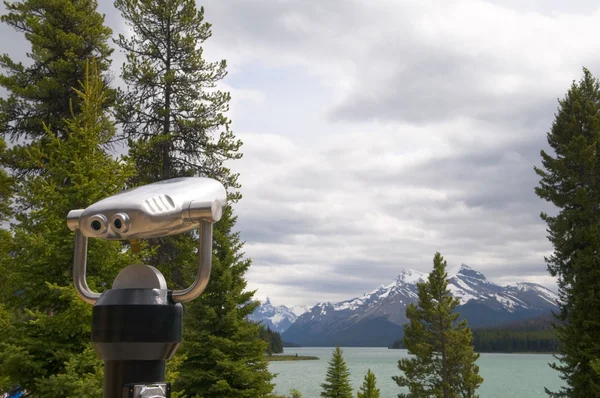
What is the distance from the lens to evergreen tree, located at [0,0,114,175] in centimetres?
1541

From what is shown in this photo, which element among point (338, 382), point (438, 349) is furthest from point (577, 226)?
point (338, 382)

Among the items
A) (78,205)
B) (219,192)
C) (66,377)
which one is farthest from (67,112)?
(219,192)

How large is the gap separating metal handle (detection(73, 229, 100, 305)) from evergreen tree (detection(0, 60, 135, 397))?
5.09 meters

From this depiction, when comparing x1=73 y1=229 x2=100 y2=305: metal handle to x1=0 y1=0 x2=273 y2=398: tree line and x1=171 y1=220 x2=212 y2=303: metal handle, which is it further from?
x1=0 y1=0 x2=273 y2=398: tree line

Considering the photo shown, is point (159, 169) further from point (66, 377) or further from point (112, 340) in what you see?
point (112, 340)

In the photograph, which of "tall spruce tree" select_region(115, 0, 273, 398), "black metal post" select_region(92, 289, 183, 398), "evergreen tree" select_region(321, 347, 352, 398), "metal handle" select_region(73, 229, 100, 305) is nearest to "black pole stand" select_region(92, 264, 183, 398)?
"black metal post" select_region(92, 289, 183, 398)

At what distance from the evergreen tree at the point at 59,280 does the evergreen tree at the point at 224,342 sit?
750 cm

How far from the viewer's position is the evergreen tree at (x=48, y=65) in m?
15.4

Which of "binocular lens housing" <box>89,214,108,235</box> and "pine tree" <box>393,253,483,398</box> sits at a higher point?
"binocular lens housing" <box>89,214,108,235</box>

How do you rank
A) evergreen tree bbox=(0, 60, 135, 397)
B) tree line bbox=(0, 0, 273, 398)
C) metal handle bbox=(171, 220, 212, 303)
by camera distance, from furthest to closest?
tree line bbox=(0, 0, 273, 398) → evergreen tree bbox=(0, 60, 135, 397) → metal handle bbox=(171, 220, 212, 303)

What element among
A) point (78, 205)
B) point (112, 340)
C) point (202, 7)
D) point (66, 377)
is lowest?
point (66, 377)

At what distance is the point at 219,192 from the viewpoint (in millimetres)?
2465

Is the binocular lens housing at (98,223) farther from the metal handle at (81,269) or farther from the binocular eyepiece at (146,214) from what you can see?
the metal handle at (81,269)

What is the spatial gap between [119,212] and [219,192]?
19.3 inches
